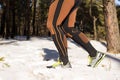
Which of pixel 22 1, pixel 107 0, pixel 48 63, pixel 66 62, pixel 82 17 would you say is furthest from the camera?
pixel 82 17

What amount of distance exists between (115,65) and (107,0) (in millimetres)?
4376

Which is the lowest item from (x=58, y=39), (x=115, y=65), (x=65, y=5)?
(x=115, y=65)

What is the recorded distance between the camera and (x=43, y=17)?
46.2 meters

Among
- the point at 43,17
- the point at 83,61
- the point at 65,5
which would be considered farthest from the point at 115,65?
the point at 43,17

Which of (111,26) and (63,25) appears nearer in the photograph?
(63,25)

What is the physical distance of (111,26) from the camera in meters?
9.96

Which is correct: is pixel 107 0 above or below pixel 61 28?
above

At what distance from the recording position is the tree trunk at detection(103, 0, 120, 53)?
984 cm

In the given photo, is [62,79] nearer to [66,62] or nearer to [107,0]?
[66,62]

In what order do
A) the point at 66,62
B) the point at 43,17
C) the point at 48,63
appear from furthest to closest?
the point at 43,17 → the point at 48,63 → the point at 66,62

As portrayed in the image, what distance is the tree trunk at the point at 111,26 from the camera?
984cm

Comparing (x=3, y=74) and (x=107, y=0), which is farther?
(x=107, y=0)

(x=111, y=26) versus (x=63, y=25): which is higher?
(x=63, y=25)

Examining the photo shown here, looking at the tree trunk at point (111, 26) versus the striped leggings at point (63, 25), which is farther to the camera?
the tree trunk at point (111, 26)
